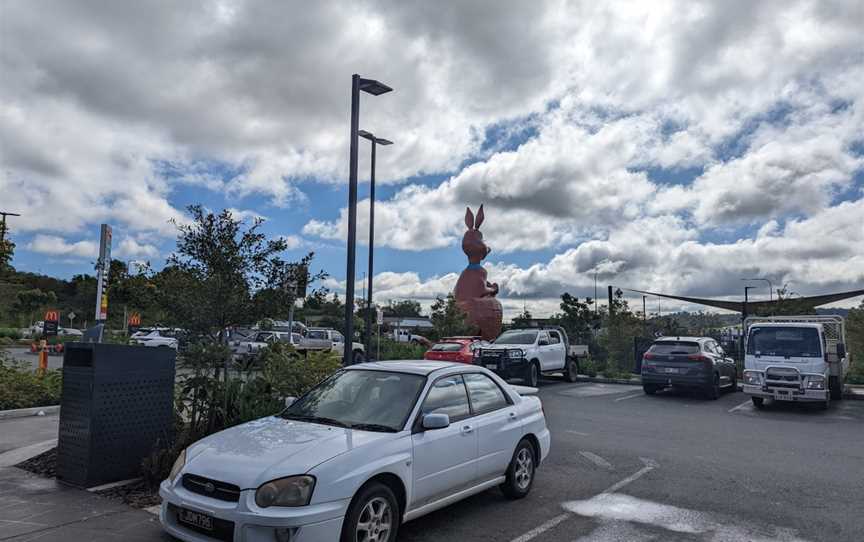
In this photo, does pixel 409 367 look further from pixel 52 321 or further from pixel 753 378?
pixel 52 321

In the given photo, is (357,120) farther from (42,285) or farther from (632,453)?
(42,285)

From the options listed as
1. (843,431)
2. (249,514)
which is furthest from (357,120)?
(843,431)

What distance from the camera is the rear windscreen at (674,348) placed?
52.3 feet

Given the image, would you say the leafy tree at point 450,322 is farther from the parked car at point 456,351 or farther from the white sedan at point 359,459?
the white sedan at point 359,459

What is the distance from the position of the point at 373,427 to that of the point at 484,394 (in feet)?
4.84

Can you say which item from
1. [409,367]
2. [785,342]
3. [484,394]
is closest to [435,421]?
[409,367]

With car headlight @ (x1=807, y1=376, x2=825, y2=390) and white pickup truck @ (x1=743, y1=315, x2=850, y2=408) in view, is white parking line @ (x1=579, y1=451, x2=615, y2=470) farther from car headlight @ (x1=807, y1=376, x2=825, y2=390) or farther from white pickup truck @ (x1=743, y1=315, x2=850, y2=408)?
car headlight @ (x1=807, y1=376, x2=825, y2=390)

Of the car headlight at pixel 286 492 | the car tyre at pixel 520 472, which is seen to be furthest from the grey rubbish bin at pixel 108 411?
the car tyre at pixel 520 472

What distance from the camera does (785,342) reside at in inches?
558

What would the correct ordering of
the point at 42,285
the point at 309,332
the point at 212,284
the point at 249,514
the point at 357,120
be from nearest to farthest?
1. the point at 249,514
2. the point at 212,284
3. the point at 357,120
4. the point at 309,332
5. the point at 42,285

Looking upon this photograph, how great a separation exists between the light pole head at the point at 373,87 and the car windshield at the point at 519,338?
413 inches

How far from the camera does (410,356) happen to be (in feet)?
82.7

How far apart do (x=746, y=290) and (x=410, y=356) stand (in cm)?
3376

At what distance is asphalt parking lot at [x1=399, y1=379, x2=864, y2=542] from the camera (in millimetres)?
5344
